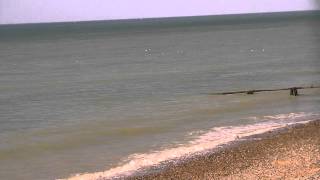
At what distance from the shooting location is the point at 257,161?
1198cm

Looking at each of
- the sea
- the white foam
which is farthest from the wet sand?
the sea

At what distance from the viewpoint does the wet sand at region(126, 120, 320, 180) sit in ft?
34.8

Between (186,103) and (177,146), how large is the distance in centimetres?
787

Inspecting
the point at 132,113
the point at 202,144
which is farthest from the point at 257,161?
the point at 132,113

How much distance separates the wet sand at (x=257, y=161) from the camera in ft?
34.8

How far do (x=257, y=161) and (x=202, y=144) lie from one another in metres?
2.97

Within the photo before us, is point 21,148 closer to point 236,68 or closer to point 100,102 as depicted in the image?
point 100,102

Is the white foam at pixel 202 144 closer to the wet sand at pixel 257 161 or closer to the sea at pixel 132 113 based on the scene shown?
the sea at pixel 132 113

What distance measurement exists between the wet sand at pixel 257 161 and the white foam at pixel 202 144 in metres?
0.48

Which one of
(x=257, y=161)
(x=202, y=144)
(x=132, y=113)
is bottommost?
(x=257, y=161)

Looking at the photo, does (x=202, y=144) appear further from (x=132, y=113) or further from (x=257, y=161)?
(x=132, y=113)

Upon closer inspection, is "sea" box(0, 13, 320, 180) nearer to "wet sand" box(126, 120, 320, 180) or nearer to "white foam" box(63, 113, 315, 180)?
"white foam" box(63, 113, 315, 180)

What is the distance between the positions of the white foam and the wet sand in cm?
48

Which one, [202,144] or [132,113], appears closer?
[202,144]
